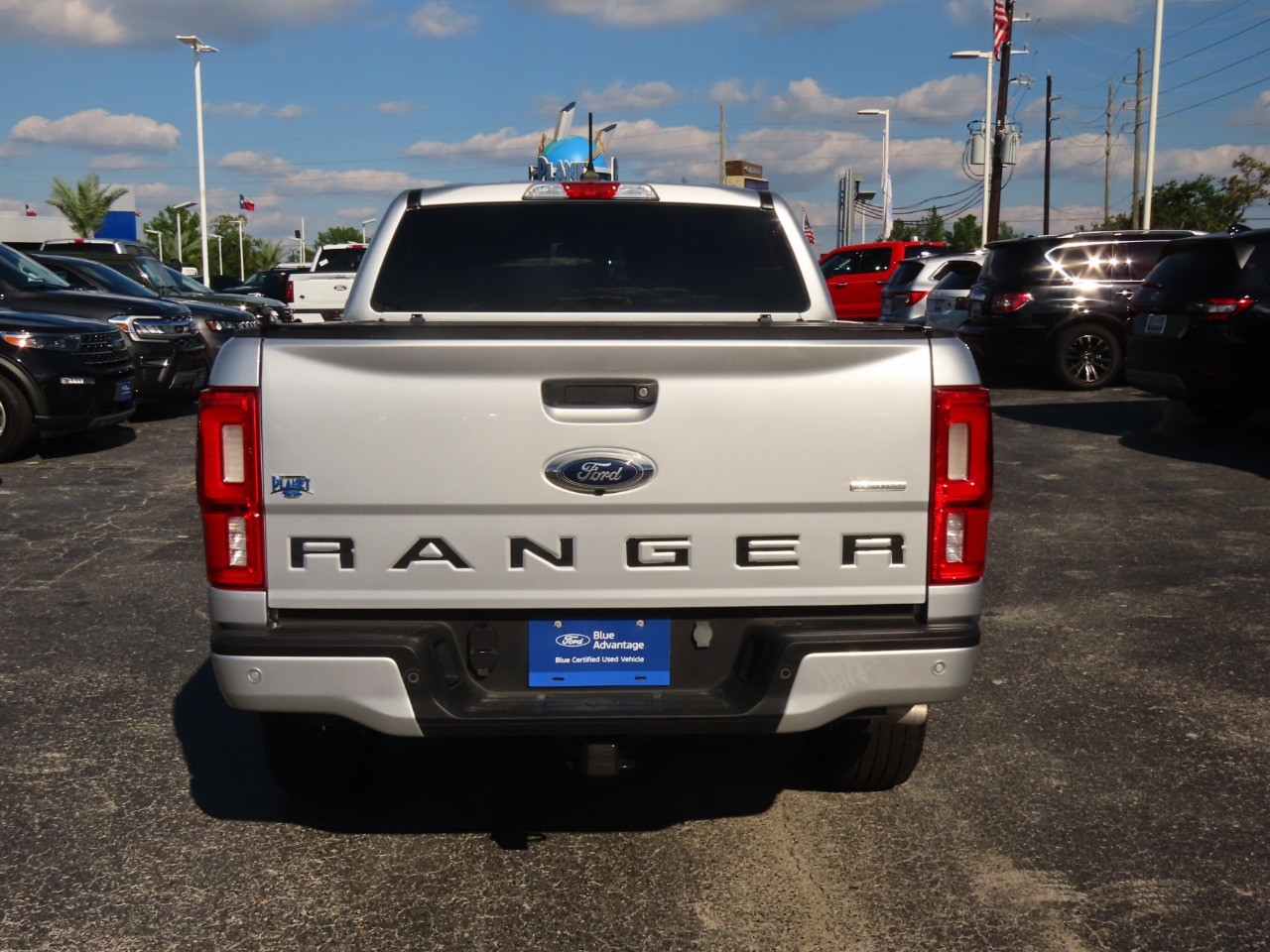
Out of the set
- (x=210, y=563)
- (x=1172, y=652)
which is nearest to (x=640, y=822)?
(x=210, y=563)

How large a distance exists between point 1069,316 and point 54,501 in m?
11.3

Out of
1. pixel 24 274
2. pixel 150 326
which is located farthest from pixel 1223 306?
pixel 24 274

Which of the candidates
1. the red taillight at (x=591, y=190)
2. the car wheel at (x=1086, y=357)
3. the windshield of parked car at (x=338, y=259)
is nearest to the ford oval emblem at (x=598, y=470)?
the red taillight at (x=591, y=190)

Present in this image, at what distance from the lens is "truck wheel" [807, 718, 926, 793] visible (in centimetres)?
412

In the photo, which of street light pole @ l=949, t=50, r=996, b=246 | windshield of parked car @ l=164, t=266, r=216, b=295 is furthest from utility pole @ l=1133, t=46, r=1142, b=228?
windshield of parked car @ l=164, t=266, r=216, b=295

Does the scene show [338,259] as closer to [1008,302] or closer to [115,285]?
[115,285]

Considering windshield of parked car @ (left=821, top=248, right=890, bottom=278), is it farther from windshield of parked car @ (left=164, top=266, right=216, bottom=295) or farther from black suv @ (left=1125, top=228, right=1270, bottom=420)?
black suv @ (left=1125, top=228, right=1270, bottom=420)

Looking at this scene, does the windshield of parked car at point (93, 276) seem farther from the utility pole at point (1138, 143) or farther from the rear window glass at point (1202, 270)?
the utility pole at point (1138, 143)

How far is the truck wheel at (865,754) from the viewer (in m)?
4.12

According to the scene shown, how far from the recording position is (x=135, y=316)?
14195 mm

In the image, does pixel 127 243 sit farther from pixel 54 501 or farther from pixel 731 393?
pixel 731 393

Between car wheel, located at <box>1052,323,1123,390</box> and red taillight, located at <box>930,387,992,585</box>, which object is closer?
red taillight, located at <box>930,387,992,585</box>

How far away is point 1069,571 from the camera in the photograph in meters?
7.56

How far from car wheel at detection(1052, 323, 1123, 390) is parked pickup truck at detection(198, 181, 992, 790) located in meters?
13.7
